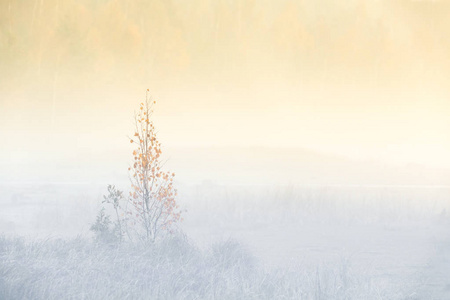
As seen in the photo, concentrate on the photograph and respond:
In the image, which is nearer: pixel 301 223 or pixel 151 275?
pixel 151 275

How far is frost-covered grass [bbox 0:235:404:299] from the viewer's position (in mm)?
4625

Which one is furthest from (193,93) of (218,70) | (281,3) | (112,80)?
(281,3)

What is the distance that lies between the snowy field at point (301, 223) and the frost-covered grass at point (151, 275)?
0.56ft

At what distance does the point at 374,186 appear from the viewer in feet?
29.1

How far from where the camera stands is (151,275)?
494 centimetres

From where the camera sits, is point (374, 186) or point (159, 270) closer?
point (159, 270)

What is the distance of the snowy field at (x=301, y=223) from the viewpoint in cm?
598

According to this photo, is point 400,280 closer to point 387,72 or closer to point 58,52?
point 387,72

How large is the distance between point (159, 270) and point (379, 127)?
4.87 meters

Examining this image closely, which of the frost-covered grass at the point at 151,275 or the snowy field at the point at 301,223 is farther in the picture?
the snowy field at the point at 301,223

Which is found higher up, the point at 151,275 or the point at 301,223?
the point at 301,223

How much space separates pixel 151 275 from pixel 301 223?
3.49 metres

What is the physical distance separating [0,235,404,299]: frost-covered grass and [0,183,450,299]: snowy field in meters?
0.17

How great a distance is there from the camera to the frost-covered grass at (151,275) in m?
4.62
